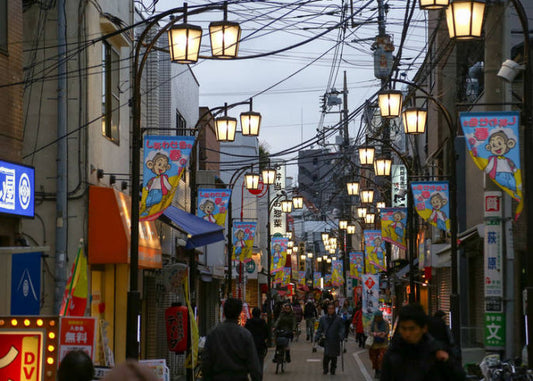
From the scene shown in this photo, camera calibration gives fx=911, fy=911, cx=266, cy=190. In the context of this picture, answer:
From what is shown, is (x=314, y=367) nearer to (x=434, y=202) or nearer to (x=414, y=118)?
(x=434, y=202)

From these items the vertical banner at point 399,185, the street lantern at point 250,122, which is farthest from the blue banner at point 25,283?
the vertical banner at point 399,185

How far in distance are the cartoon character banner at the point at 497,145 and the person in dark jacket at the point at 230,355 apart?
6210 mm

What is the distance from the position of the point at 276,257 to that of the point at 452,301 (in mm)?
35242

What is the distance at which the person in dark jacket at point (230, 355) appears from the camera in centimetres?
1087

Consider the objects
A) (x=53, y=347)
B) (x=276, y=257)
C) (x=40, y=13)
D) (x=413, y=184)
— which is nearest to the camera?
(x=53, y=347)

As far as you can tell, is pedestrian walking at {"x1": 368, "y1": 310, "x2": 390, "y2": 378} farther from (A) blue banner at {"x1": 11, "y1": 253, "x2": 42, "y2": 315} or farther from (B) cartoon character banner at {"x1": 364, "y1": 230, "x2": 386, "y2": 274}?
(B) cartoon character banner at {"x1": 364, "y1": 230, "x2": 386, "y2": 274}

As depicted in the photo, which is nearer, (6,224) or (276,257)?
Result: (6,224)

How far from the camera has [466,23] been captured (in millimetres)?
14836

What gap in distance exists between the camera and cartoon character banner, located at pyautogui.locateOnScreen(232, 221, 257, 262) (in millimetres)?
35875

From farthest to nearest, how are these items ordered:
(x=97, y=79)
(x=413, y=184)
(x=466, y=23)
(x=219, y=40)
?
(x=413, y=184)
(x=97, y=79)
(x=219, y=40)
(x=466, y=23)

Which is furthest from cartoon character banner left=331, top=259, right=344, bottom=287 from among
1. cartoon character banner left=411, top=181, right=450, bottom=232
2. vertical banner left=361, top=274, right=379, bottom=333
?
cartoon character banner left=411, top=181, right=450, bottom=232

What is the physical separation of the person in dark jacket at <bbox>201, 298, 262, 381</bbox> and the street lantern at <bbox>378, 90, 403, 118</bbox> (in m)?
12.8

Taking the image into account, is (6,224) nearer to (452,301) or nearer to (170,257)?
(452,301)

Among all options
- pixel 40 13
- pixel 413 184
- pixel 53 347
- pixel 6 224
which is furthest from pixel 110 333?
pixel 53 347
